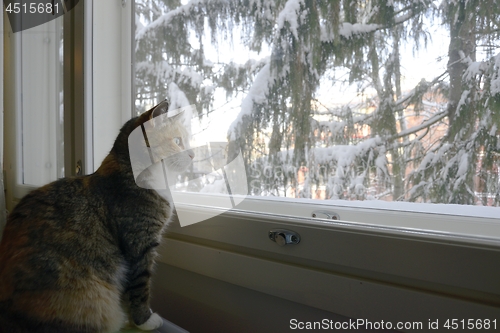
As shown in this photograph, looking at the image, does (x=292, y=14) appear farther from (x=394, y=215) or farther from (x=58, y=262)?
(x=58, y=262)

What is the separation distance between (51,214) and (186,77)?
579 millimetres

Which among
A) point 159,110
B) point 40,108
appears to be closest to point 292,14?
point 159,110

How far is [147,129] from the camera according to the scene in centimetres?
99

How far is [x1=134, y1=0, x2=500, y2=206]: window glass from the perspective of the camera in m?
0.66

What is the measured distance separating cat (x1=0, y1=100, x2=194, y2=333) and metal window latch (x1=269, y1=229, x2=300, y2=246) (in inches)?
11.7

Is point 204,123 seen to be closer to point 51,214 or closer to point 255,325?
point 51,214

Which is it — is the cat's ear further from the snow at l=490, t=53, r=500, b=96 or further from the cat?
A: the snow at l=490, t=53, r=500, b=96

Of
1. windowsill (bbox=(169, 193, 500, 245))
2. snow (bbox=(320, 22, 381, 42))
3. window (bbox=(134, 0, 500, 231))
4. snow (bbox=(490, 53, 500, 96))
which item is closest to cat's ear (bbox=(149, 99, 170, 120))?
window (bbox=(134, 0, 500, 231))

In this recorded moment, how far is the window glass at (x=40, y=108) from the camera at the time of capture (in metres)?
1.75

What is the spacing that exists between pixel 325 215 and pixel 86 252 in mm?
544

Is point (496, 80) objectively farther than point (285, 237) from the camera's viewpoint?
No

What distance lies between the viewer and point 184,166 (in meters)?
1.05

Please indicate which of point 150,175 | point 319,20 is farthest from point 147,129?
point 319,20

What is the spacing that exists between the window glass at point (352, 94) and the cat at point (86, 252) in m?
0.24
